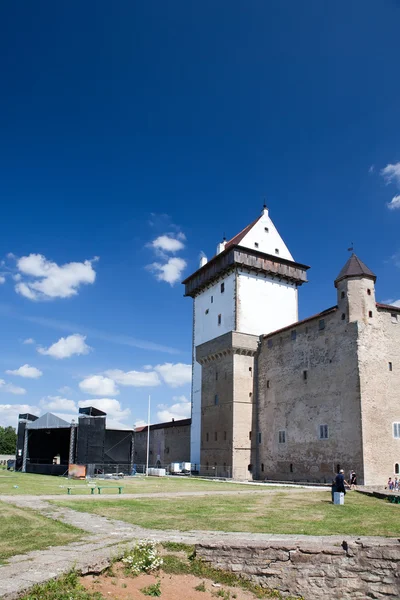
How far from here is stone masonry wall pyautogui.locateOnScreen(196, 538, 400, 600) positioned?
991cm

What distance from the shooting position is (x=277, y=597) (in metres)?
9.66

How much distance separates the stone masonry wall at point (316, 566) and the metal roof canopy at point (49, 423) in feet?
101

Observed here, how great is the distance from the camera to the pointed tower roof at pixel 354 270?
107 feet

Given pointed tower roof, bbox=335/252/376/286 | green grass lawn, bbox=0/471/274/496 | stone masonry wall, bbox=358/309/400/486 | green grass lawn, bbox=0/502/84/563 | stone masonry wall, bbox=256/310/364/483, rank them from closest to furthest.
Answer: green grass lawn, bbox=0/502/84/563, green grass lawn, bbox=0/471/274/496, stone masonry wall, bbox=358/309/400/486, stone masonry wall, bbox=256/310/364/483, pointed tower roof, bbox=335/252/376/286

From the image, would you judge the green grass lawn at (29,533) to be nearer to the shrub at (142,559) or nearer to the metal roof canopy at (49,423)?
the shrub at (142,559)

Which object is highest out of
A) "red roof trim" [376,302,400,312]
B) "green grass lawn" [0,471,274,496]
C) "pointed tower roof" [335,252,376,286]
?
"pointed tower roof" [335,252,376,286]

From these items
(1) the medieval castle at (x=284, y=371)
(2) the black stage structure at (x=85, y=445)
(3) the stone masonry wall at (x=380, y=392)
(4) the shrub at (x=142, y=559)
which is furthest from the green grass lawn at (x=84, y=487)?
(4) the shrub at (x=142, y=559)

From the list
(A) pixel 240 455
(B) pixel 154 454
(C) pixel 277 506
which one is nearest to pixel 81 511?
(C) pixel 277 506

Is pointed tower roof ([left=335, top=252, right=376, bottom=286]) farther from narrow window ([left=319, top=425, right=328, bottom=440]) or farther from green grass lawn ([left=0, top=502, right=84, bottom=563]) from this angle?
green grass lawn ([left=0, top=502, right=84, bottom=563])

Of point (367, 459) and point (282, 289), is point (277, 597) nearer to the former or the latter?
point (367, 459)

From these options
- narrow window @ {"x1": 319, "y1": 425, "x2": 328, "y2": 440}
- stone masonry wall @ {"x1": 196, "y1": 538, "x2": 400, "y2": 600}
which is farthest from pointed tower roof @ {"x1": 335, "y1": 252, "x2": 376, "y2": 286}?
stone masonry wall @ {"x1": 196, "y1": 538, "x2": 400, "y2": 600}

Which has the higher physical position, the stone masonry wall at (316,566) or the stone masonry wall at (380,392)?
the stone masonry wall at (380,392)

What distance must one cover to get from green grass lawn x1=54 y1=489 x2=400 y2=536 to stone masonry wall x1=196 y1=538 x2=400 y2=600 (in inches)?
81.6

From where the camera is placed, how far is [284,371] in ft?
125
